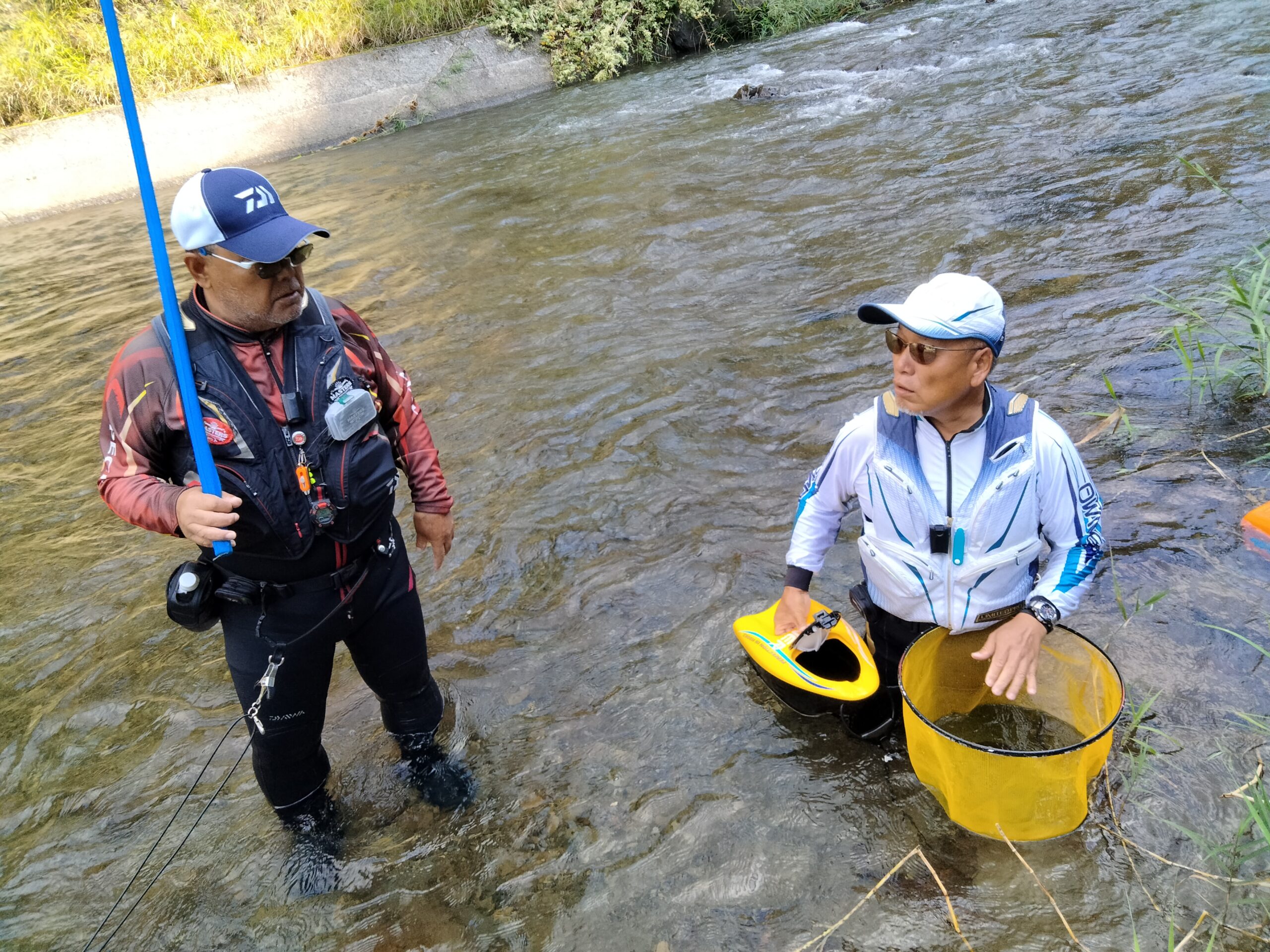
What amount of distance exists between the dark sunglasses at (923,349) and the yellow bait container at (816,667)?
0.91m

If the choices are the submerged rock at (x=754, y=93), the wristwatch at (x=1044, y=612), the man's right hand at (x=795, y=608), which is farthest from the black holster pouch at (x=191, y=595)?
the submerged rock at (x=754, y=93)

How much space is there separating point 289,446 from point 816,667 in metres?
1.90

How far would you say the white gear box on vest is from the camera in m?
2.60

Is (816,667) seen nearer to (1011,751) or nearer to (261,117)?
(1011,751)

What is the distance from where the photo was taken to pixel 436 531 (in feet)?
10.5

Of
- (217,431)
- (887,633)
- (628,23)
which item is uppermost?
(628,23)

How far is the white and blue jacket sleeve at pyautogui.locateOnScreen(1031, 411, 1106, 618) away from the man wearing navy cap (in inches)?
75.8

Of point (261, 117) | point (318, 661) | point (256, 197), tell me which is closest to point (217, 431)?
point (256, 197)

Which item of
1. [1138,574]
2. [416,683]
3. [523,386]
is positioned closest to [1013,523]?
[1138,574]

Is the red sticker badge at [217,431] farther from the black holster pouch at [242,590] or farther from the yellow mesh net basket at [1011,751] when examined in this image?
the yellow mesh net basket at [1011,751]

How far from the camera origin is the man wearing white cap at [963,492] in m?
2.50

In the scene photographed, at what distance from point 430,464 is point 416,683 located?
0.80m

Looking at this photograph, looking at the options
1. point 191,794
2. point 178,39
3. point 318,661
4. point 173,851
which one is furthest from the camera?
point 178,39

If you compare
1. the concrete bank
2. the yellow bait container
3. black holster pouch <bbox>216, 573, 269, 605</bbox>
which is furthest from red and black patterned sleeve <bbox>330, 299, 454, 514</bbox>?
the concrete bank
